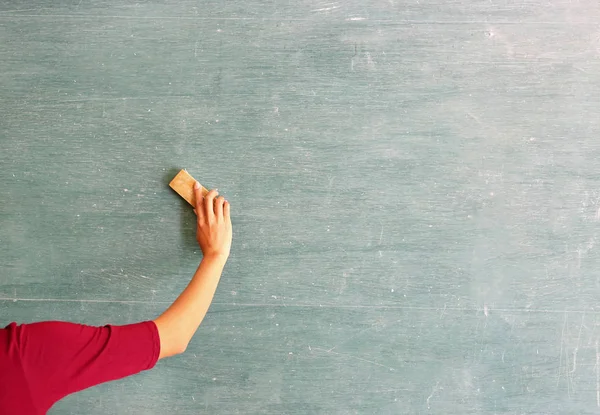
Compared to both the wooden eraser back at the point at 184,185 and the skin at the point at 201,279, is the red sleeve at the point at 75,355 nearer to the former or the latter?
the skin at the point at 201,279

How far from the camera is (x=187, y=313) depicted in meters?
0.84

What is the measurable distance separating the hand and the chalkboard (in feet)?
0.11

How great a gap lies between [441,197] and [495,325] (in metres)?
0.31

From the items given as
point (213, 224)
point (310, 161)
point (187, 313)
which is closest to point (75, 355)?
point (187, 313)

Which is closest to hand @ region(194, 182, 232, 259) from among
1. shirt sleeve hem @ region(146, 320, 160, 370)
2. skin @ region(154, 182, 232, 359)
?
skin @ region(154, 182, 232, 359)

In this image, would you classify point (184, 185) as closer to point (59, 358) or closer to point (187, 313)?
point (187, 313)

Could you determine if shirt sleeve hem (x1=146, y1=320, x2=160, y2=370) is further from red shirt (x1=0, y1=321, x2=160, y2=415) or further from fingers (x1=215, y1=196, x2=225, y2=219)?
fingers (x1=215, y1=196, x2=225, y2=219)

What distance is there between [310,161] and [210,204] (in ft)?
0.78

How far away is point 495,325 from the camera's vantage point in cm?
107

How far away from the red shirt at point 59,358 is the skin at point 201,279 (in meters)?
0.04

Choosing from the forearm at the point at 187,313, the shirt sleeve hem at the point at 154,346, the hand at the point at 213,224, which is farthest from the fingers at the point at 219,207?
the shirt sleeve hem at the point at 154,346

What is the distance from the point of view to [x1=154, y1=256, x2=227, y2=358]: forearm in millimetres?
801

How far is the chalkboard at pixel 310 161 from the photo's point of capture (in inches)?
41.6

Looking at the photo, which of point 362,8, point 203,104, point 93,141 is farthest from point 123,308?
point 362,8
